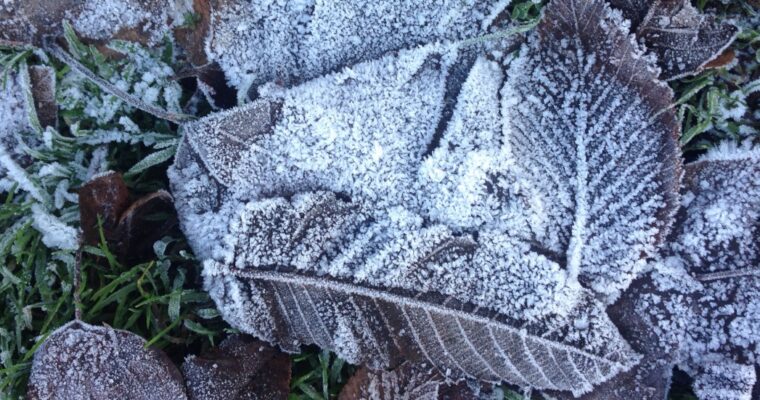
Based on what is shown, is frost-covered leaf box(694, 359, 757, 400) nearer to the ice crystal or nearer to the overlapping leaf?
the ice crystal

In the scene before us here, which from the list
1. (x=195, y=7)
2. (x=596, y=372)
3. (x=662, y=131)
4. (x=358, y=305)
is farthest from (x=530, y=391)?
(x=195, y=7)

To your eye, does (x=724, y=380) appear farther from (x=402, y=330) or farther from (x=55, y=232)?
(x=55, y=232)

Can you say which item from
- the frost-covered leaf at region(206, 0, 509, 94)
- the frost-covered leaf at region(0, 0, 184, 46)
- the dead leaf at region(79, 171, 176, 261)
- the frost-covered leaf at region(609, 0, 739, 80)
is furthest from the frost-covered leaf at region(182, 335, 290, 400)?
the frost-covered leaf at region(609, 0, 739, 80)

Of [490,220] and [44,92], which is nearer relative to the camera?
[490,220]

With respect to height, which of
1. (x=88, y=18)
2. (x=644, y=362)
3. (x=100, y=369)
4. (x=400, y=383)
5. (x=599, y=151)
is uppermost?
(x=599, y=151)

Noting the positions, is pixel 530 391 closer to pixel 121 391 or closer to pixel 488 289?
pixel 488 289

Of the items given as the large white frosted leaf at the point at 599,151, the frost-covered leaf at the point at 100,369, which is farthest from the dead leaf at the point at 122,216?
the large white frosted leaf at the point at 599,151

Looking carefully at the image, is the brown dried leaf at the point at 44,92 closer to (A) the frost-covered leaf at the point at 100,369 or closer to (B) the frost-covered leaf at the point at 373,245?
(B) the frost-covered leaf at the point at 373,245

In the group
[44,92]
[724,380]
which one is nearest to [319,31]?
[44,92]
